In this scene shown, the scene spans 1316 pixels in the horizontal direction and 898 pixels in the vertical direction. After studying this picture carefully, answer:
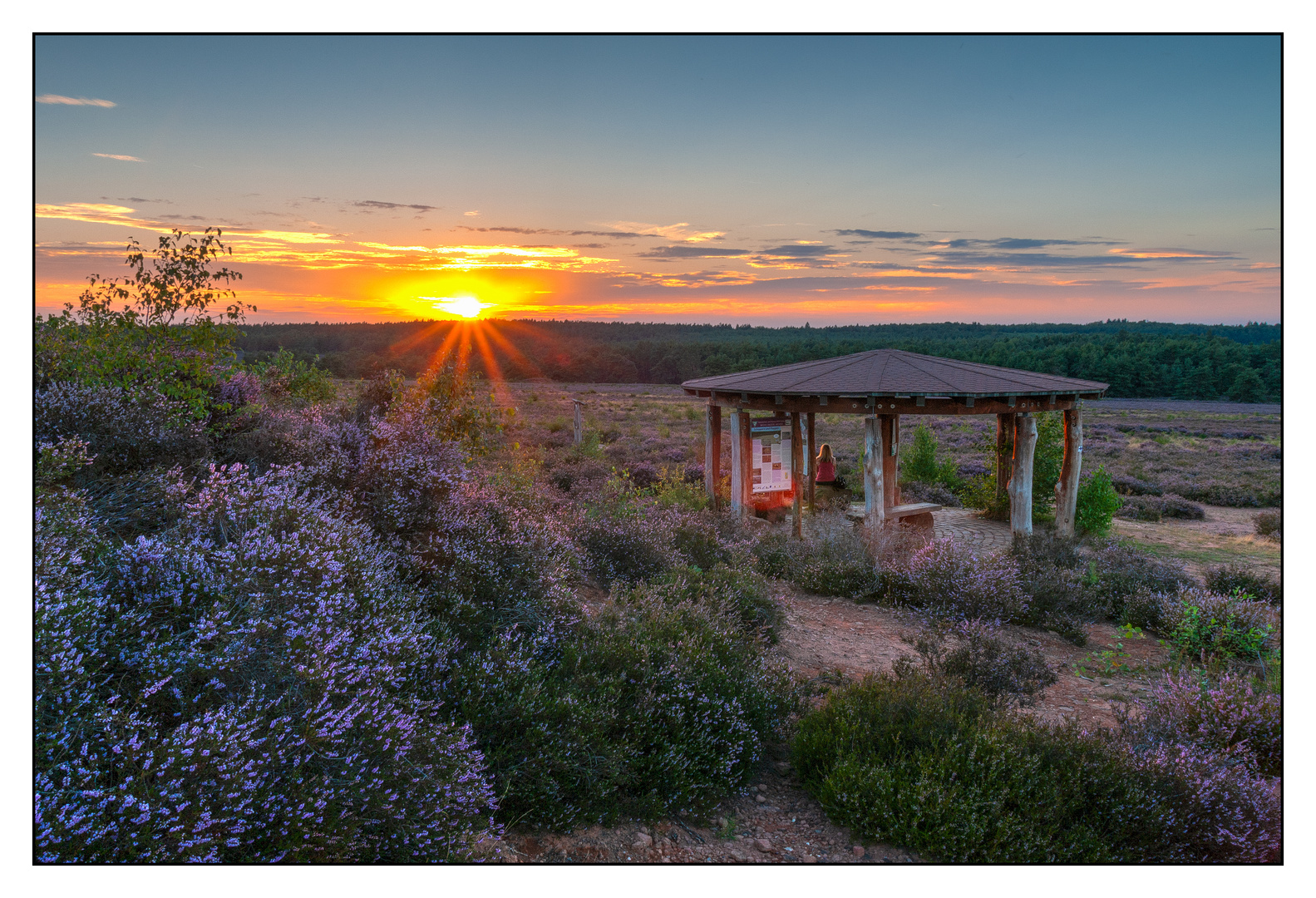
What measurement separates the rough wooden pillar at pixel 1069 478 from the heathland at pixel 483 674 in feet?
9.65

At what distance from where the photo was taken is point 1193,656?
6.79 meters

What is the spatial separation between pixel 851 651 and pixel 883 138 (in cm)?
472

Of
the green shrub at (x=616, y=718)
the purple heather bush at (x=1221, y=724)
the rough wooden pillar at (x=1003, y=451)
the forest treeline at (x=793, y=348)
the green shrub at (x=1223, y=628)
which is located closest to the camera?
the green shrub at (x=616, y=718)

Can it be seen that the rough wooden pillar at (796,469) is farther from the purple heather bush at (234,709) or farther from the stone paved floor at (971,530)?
the purple heather bush at (234,709)

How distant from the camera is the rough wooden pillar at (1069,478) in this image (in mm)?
10680

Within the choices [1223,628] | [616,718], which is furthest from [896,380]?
[616,718]

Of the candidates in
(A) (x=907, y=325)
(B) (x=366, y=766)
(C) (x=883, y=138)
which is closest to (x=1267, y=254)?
(C) (x=883, y=138)

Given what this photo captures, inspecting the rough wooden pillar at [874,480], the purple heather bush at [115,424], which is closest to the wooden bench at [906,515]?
the rough wooden pillar at [874,480]

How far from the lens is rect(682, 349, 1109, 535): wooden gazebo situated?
31.4 ft

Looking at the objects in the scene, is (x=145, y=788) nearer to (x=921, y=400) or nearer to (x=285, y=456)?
(x=285, y=456)

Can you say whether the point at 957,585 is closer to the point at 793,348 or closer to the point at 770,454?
the point at 770,454

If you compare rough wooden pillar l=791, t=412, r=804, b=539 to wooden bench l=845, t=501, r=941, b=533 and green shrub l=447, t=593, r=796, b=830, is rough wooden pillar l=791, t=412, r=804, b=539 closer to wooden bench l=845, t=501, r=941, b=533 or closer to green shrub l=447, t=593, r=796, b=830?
wooden bench l=845, t=501, r=941, b=533

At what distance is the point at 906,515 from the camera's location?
1152cm

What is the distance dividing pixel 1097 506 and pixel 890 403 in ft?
15.2
